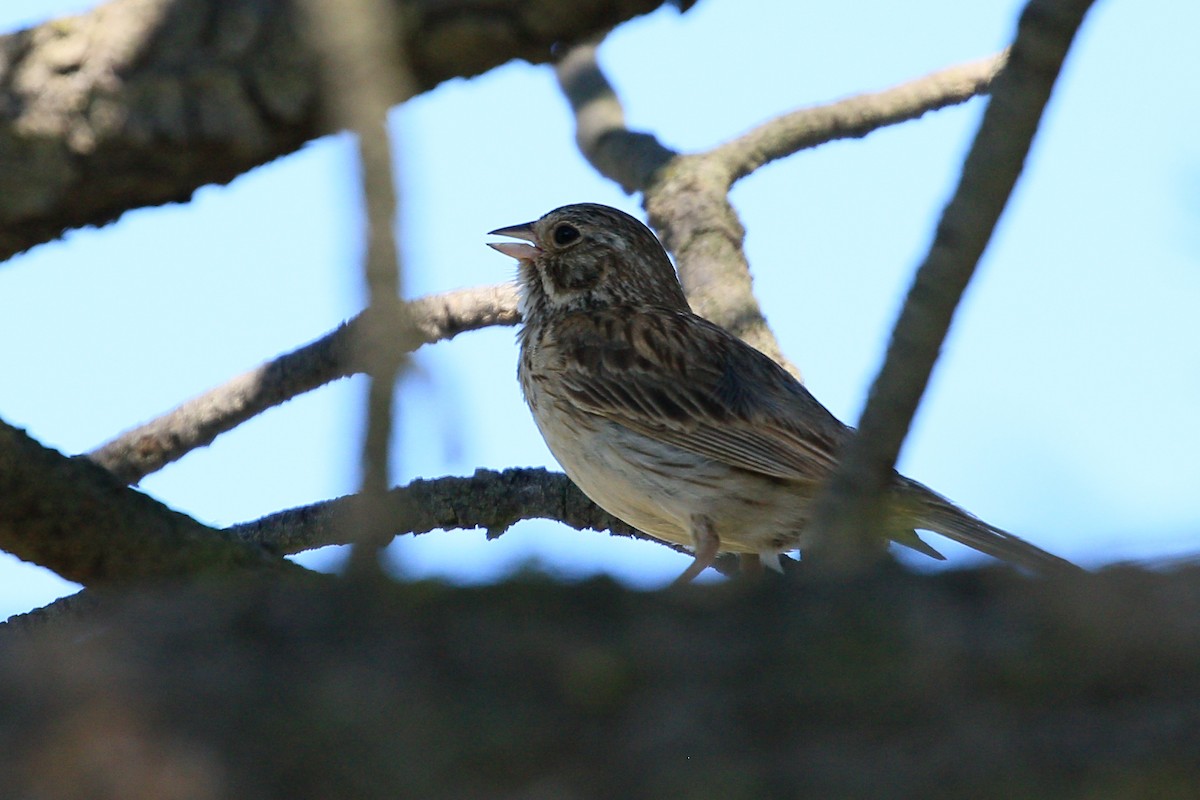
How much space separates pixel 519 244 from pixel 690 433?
1.49 metres

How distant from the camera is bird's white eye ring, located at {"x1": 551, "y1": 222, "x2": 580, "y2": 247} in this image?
6.86 meters

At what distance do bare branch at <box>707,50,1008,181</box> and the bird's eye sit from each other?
0.71 m

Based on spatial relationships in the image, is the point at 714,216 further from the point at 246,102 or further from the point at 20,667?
the point at 20,667

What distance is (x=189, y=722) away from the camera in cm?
125

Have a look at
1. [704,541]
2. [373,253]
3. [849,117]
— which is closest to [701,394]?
[704,541]

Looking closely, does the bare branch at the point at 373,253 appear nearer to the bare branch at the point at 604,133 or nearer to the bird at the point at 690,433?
the bird at the point at 690,433

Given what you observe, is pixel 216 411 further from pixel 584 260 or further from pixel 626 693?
pixel 626 693

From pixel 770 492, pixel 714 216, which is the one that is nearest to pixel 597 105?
pixel 714 216

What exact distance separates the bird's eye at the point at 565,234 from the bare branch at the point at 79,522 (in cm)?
426

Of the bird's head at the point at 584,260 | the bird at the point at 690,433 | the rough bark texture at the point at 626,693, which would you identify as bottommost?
the rough bark texture at the point at 626,693

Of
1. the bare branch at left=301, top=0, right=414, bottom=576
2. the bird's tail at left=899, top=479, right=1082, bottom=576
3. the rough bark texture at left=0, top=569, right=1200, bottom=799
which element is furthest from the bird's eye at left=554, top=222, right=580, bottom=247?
the rough bark texture at left=0, top=569, right=1200, bottom=799

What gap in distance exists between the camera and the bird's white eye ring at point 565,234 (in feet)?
22.5

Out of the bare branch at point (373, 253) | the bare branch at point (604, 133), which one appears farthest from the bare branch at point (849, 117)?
the bare branch at point (373, 253)

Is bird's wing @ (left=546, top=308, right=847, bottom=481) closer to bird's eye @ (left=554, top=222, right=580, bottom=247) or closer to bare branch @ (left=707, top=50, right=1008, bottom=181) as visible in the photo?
bird's eye @ (left=554, top=222, right=580, bottom=247)
